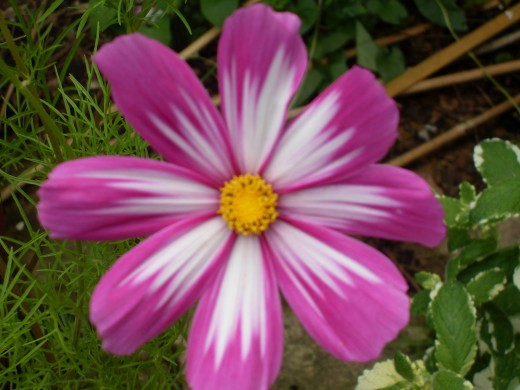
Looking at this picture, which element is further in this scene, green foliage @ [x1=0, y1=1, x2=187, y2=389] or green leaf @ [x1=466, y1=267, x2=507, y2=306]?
green leaf @ [x1=466, y1=267, x2=507, y2=306]

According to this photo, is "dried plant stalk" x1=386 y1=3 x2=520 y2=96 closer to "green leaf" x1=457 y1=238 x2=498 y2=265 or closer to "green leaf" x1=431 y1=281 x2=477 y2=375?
"green leaf" x1=457 y1=238 x2=498 y2=265

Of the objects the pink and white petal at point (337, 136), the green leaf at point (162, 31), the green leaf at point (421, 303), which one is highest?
the pink and white petal at point (337, 136)

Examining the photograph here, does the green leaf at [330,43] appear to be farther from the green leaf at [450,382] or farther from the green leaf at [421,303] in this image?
the green leaf at [450,382]

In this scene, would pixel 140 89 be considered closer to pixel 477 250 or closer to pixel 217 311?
pixel 217 311

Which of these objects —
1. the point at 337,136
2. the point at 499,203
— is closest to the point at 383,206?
the point at 337,136

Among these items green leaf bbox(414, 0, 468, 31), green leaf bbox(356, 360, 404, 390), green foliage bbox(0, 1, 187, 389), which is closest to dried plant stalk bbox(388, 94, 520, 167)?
green leaf bbox(414, 0, 468, 31)

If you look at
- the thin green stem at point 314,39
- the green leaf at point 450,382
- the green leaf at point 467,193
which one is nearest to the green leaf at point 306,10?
the thin green stem at point 314,39

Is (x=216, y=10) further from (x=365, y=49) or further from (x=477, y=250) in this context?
(x=477, y=250)
